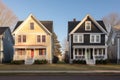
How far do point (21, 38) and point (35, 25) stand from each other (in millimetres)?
3576

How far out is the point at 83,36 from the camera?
5472 centimetres

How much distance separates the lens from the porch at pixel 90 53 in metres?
53.8

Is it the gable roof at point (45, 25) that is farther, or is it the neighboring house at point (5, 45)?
the neighboring house at point (5, 45)

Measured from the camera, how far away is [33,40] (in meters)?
55.1

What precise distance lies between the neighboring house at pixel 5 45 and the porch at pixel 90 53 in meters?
13.8

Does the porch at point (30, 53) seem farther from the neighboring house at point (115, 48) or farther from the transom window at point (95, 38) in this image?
the neighboring house at point (115, 48)

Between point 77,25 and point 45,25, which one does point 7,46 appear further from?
point 77,25

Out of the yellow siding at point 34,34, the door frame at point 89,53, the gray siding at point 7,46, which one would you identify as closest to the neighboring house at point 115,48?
the door frame at point 89,53

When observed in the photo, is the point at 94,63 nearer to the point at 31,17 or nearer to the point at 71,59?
the point at 71,59

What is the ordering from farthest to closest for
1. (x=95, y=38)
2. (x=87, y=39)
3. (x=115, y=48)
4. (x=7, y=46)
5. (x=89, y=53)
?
(x=7, y=46)
(x=115, y=48)
(x=89, y=53)
(x=87, y=39)
(x=95, y=38)

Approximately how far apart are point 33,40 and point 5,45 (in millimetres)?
7353

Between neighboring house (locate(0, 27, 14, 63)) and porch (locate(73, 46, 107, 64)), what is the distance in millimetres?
13838

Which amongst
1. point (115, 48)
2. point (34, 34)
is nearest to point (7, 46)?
point (34, 34)
